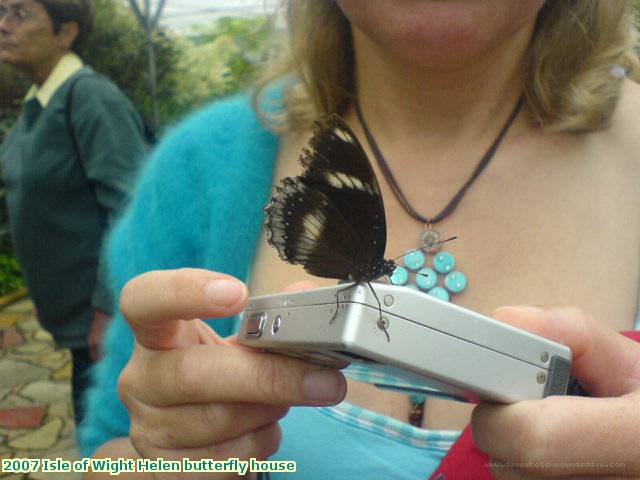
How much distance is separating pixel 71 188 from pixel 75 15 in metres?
0.84

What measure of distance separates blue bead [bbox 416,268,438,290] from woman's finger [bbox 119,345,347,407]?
0.30 m

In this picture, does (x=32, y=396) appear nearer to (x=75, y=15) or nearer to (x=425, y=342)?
(x=75, y=15)

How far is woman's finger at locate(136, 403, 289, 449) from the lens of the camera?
0.80 meters

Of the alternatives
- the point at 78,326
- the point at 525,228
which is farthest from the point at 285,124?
the point at 78,326

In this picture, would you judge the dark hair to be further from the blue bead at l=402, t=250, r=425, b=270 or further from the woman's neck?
the blue bead at l=402, t=250, r=425, b=270

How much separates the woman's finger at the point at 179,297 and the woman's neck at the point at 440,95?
51 cm

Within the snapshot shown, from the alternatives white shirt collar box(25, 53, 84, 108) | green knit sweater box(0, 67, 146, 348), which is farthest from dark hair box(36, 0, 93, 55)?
green knit sweater box(0, 67, 146, 348)

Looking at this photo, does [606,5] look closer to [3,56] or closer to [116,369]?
[116,369]

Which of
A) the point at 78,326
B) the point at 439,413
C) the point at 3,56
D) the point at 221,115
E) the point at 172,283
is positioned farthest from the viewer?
the point at 3,56

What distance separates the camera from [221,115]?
1.26 metres

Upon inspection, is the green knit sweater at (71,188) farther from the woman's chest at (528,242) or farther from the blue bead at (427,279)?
the blue bead at (427,279)

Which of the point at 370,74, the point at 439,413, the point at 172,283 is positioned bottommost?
the point at 439,413

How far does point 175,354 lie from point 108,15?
5.53 metres

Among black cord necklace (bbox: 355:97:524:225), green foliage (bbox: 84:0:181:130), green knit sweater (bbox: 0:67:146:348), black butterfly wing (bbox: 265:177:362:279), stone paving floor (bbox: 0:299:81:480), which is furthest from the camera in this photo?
green foliage (bbox: 84:0:181:130)
